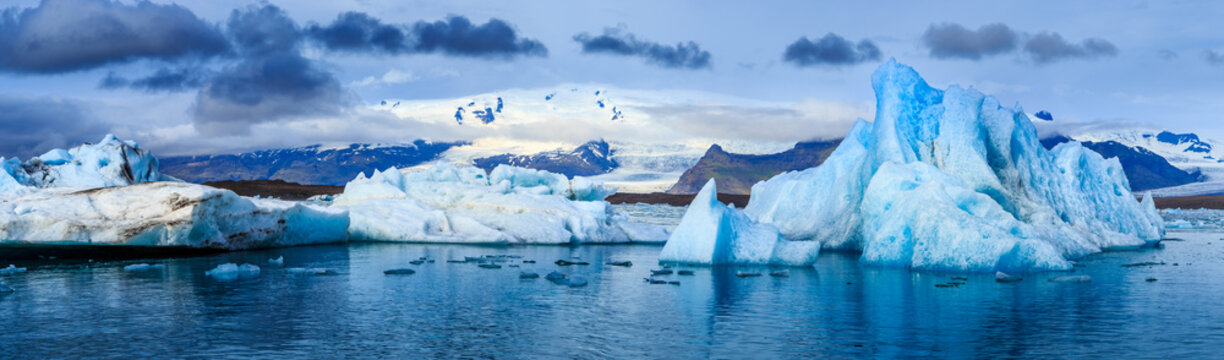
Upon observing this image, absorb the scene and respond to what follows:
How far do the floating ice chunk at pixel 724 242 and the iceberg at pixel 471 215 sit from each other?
9.51 m

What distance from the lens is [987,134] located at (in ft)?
99.9

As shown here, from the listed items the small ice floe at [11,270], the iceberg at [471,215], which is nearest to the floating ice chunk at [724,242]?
the iceberg at [471,215]

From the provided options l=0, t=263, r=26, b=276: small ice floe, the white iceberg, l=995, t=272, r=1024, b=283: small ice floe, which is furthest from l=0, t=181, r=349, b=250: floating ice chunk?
l=995, t=272, r=1024, b=283: small ice floe

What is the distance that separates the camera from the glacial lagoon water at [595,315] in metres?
11.2

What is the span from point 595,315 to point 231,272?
27.9 ft

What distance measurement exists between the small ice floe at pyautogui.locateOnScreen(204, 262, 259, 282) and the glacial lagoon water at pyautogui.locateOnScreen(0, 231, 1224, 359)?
0.91 ft

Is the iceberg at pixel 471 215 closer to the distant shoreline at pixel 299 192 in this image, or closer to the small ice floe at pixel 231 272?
the small ice floe at pixel 231 272

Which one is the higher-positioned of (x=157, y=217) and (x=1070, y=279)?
(x=157, y=217)

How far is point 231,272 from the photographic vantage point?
18.6 m

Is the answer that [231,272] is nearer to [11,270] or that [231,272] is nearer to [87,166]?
[11,270]

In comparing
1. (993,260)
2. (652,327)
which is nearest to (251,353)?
(652,327)

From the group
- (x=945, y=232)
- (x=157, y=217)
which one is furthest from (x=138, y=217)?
(x=945, y=232)

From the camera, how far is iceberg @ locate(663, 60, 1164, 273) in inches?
853

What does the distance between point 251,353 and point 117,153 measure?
33.7m
